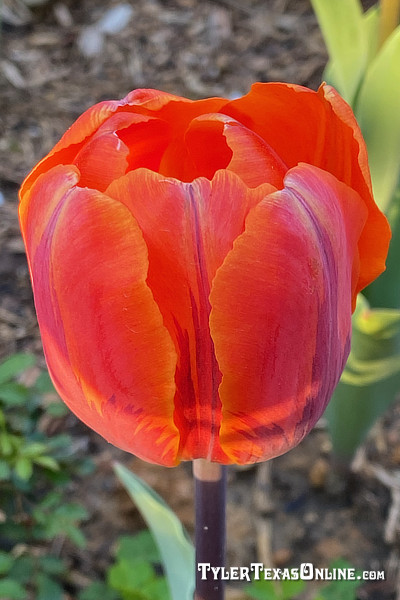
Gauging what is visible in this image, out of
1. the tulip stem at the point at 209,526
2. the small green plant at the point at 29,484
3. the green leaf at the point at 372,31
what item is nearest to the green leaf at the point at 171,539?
the tulip stem at the point at 209,526

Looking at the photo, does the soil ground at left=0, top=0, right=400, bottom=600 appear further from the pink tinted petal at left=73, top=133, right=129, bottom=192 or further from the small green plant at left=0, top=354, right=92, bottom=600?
the pink tinted petal at left=73, top=133, right=129, bottom=192

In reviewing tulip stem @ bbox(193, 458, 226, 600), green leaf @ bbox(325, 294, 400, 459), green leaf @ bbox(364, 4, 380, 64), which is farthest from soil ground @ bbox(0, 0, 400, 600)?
green leaf @ bbox(364, 4, 380, 64)

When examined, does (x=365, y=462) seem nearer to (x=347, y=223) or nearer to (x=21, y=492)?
(x=21, y=492)

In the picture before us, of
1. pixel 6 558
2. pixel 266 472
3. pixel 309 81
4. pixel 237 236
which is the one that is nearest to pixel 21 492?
pixel 6 558

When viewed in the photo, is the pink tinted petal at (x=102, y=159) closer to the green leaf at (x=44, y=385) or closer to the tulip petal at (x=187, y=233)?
the tulip petal at (x=187, y=233)

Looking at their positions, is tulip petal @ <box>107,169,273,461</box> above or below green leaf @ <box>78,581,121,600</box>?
above

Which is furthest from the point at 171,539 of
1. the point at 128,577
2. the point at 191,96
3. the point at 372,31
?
the point at 191,96

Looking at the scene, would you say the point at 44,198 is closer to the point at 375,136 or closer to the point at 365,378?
the point at 375,136

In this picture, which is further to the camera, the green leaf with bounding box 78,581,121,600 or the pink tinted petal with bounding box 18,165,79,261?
the green leaf with bounding box 78,581,121,600
